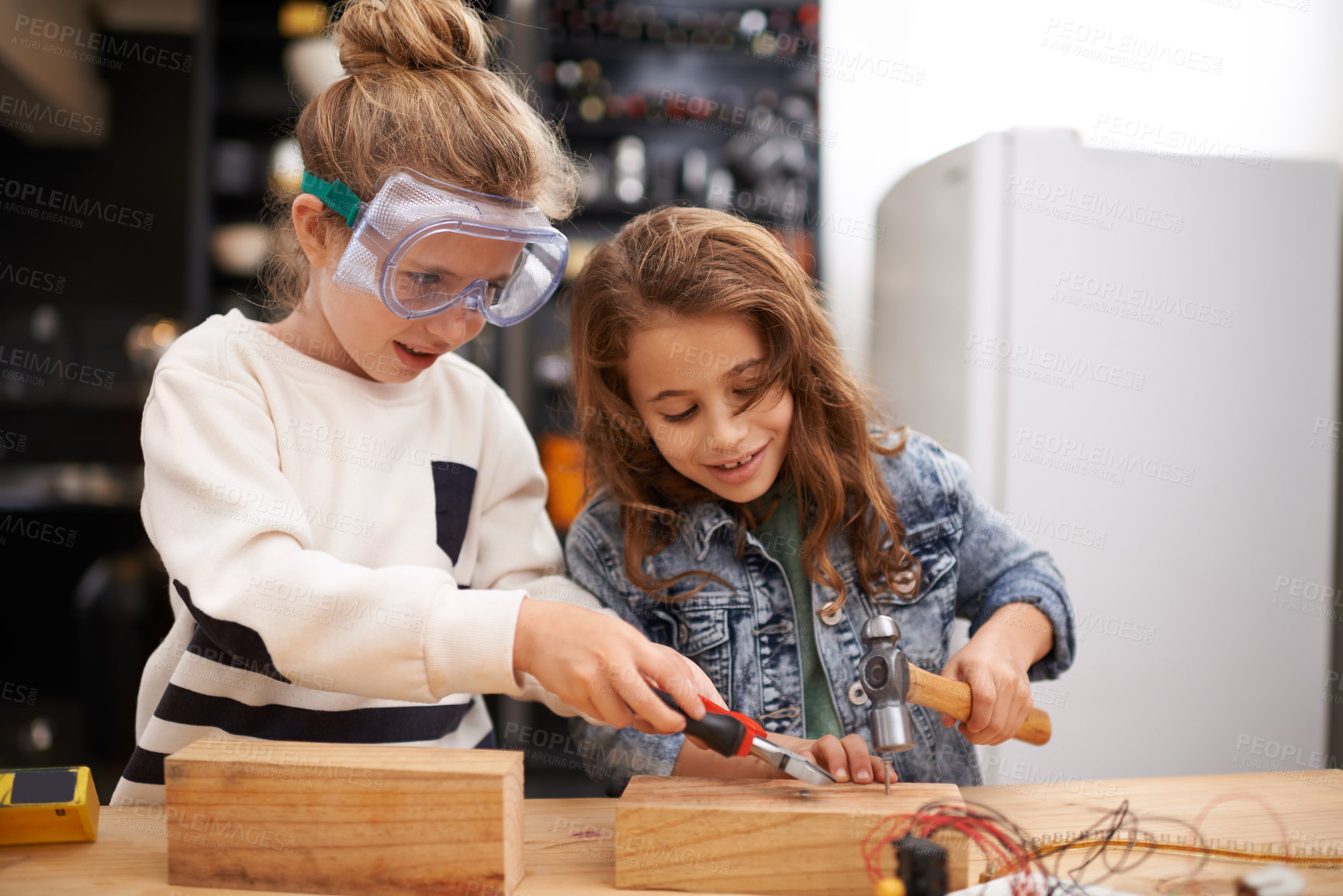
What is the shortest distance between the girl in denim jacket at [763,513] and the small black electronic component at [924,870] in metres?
0.46

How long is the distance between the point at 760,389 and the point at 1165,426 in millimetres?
1320

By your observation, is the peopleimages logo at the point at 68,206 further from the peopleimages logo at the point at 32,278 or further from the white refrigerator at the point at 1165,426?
the white refrigerator at the point at 1165,426

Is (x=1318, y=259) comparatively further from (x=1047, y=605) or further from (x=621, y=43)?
(x=621, y=43)

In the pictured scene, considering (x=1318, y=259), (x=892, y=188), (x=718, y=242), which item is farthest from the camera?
(x=892, y=188)

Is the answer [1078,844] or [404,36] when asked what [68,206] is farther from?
[1078,844]

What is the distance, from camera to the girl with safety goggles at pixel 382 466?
0.90m

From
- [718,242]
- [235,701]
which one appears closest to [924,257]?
[718,242]

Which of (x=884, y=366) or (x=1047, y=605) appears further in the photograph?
(x=884, y=366)

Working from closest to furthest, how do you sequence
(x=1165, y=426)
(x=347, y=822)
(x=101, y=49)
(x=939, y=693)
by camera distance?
(x=347, y=822) < (x=939, y=693) < (x=1165, y=426) < (x=101, y=49)

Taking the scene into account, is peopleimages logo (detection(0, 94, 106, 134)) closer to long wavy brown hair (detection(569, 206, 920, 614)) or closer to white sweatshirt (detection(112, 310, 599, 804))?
white sweatshirt (detection(112, 310, 599, 804))

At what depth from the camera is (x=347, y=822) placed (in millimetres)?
831

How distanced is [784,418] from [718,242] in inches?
9.9

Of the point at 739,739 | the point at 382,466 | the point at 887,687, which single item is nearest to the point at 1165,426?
the point at 887,687

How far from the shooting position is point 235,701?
1.11 meters
